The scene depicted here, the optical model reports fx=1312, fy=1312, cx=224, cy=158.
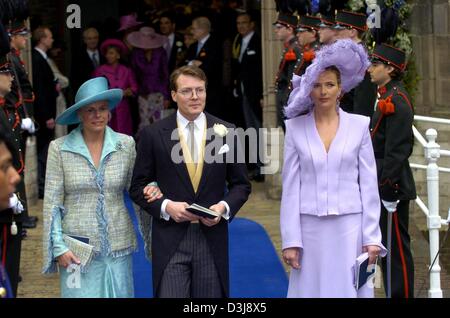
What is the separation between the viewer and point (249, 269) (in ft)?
34.1

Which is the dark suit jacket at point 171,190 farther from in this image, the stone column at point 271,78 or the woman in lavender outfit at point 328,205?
the stone column at point 271,78

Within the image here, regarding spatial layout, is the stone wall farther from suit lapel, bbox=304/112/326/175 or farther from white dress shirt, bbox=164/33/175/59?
suit lapel, bbox=304/112/326/175

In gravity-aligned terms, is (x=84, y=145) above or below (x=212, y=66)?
below

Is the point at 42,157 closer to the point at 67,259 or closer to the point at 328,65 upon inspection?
the point at 67,259

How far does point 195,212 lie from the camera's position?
7195mm

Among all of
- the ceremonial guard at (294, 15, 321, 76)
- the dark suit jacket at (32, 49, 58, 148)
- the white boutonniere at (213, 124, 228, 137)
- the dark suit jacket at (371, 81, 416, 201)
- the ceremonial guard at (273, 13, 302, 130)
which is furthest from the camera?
the dark suit jacket at (32, 49, 58, 148)

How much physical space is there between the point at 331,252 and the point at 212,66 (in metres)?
8.03

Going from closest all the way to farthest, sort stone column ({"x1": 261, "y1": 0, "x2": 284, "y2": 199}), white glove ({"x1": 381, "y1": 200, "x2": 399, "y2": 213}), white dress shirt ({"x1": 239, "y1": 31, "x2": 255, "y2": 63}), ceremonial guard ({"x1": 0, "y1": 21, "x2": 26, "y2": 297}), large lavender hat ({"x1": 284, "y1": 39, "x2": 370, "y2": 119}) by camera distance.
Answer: large lavender hat ({"x1": 284, "y1": 39, "x2": 370, "y2": 119}) < ceremonial guard ({"x1": 0, "y1": 21, "x2": 26, "y2": 297}) < white glove ({"x1": 381, "y1": 200, "x2": 399, "y2": 213}) < stone column ({"x1": 261, "y1": 0, "x2": 284, "y2": 199}) < white dress shirt ({"x1": 239, "y1": 31, "x2": 255, "y2": 63})

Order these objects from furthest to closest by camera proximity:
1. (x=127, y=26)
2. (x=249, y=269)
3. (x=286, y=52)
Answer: (x=127, y=26) < (x=286, y=52) < (x=249, y=269)

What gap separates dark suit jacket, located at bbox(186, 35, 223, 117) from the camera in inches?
587

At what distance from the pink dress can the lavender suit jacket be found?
804 centimetres

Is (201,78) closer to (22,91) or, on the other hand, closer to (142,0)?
(22,91)

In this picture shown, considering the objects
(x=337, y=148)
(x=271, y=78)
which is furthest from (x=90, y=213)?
(x=271, y=78)

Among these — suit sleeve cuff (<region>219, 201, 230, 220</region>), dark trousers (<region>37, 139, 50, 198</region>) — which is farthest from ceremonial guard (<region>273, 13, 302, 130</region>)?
suit sleeve cuff (<region>219, 201, 230, 220</region>)
